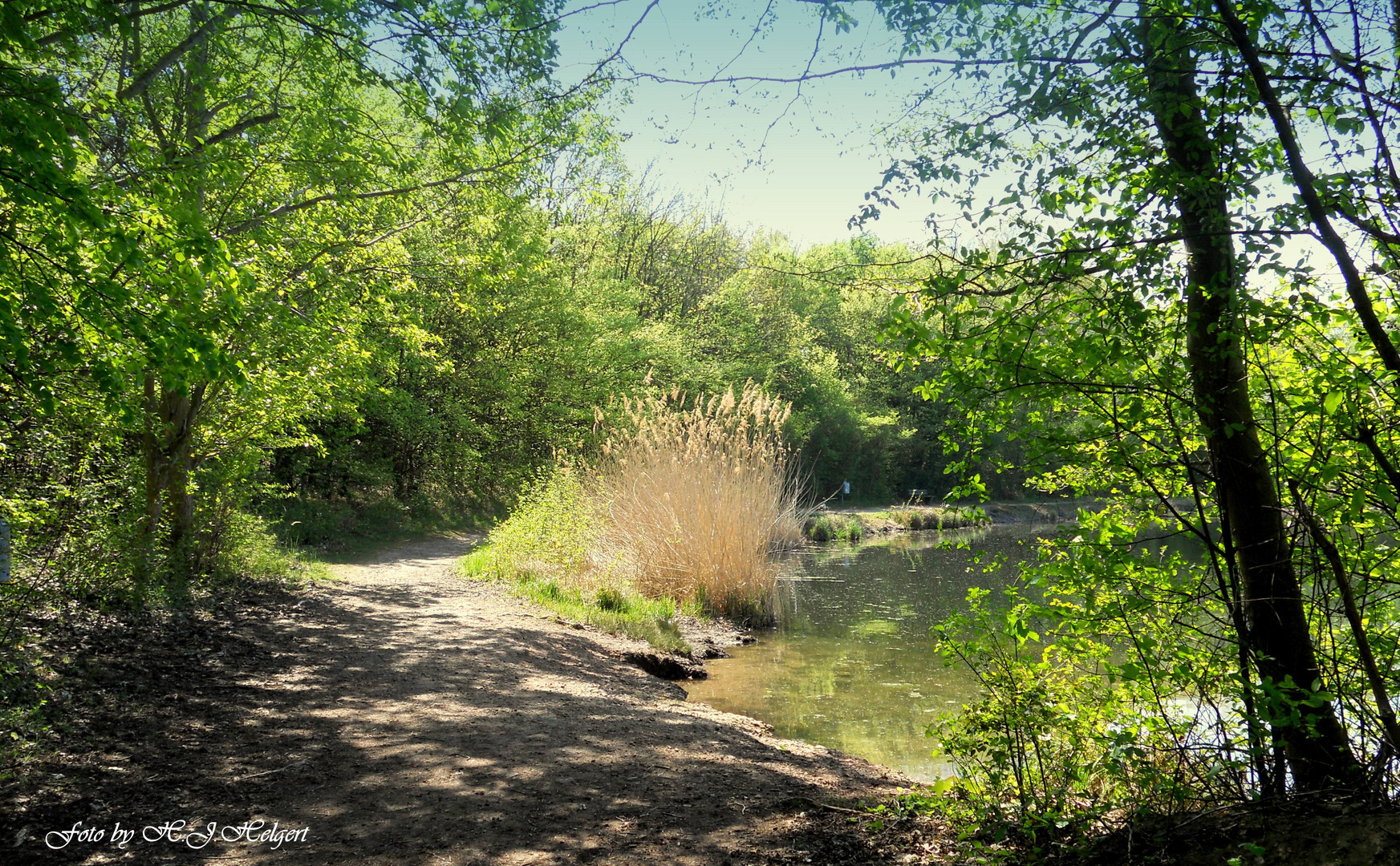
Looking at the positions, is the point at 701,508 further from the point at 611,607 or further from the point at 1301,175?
the point at 1301,175

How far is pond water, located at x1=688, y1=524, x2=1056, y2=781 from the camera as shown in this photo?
6.47 m

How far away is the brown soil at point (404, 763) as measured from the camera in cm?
339

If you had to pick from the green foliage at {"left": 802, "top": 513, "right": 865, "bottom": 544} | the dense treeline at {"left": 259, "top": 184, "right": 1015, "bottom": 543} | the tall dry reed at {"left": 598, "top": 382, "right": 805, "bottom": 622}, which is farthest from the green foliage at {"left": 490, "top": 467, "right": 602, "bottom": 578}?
the green foliage at {"left": 802, "top": 513, "right": 865, "bottom": 544}

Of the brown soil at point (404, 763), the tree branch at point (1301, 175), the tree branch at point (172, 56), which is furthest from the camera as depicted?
the tree branch at point (172, 56)

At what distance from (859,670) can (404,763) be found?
5635 mm

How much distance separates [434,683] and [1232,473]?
17.8 ft

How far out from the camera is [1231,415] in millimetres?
3125

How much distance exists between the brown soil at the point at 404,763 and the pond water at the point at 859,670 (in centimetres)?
71

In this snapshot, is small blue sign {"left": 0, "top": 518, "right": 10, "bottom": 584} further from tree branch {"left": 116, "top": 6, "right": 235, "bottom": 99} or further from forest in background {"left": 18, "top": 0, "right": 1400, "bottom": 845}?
tree branch {"left": 116, "top": 6, "right": 235, "bottom": 99}

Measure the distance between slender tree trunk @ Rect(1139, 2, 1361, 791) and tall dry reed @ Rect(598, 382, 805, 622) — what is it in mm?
7518

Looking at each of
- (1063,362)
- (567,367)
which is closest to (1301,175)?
(1063,362)

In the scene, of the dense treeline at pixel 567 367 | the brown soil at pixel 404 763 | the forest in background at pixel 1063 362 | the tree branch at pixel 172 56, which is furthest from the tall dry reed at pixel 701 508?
the tree branch at pixel 172 56

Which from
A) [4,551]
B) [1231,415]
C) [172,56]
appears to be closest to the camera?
[1231,415]

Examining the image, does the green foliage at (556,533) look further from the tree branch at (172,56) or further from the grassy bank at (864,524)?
the grassy bank at (864,524)
